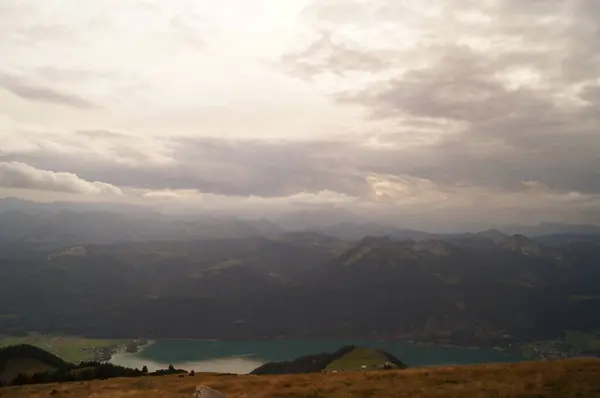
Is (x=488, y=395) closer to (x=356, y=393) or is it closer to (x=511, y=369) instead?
(x=356, y=393)

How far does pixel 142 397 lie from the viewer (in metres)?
35.8

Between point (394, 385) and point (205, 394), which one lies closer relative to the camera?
point (205, 394)

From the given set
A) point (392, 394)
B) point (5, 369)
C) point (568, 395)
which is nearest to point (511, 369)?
point (568, 395)

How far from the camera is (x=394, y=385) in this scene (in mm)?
36031

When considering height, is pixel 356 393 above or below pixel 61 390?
above

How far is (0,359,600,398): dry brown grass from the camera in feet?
104

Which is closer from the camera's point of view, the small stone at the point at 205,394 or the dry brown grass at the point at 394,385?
the small stone at the point at 205,394

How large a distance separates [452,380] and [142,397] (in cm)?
2496

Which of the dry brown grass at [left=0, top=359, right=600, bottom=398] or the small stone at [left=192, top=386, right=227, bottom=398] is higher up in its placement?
the small stone at [left=192, top=386, right=227, bottom=398]

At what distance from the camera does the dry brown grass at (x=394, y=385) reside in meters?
31.8

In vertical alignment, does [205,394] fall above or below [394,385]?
above

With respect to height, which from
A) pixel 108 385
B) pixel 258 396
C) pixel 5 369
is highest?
pixel 258 396

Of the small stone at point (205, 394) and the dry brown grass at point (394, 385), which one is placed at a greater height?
the small stone at point (205, 394)

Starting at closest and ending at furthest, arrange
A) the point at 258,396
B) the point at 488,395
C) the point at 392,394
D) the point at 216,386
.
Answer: the point at 488,395 → the point at 392,394 → the point at 258,396 → the point at 216,386
